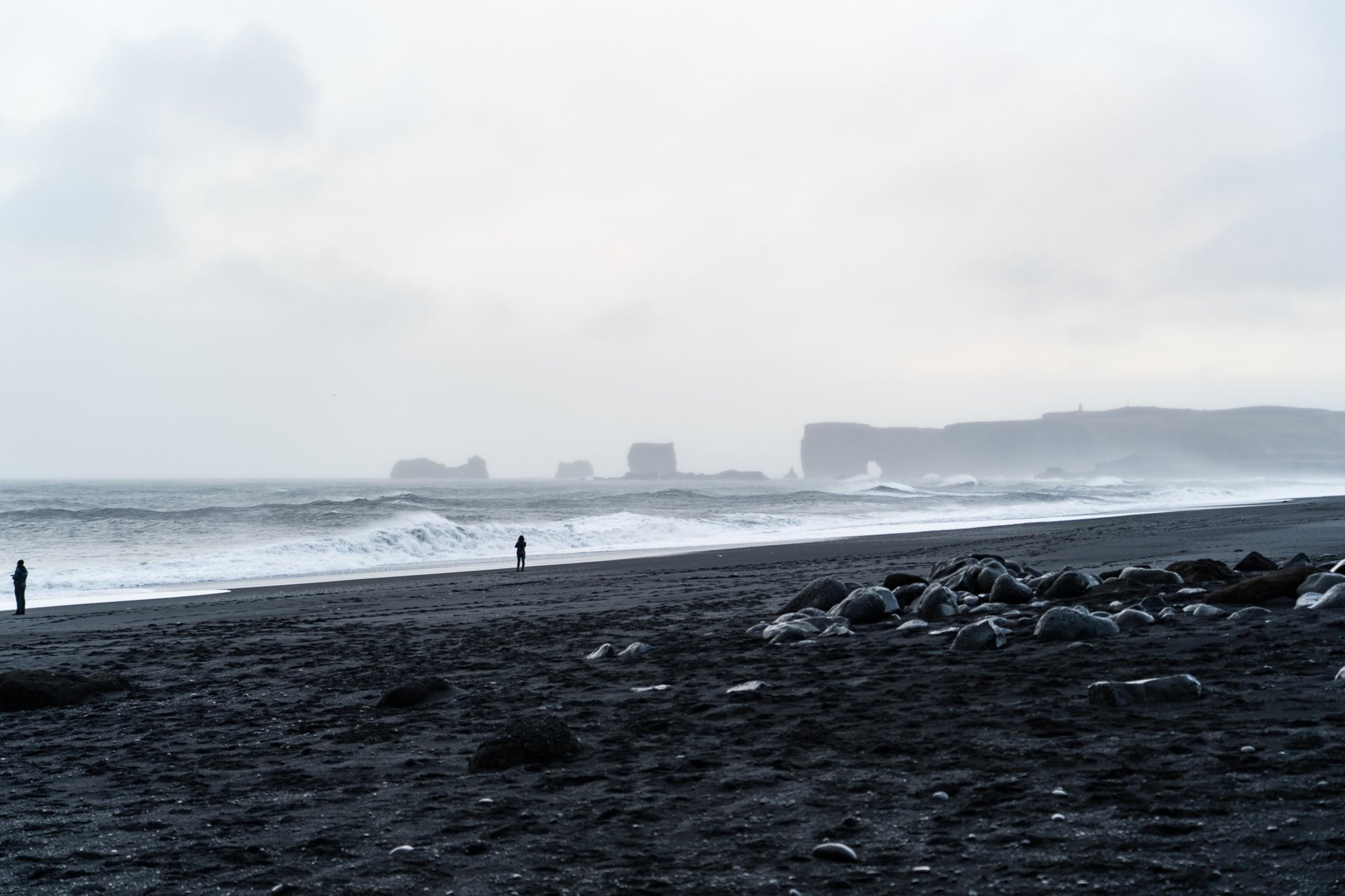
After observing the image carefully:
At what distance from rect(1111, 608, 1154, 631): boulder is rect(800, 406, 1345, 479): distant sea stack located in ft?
532

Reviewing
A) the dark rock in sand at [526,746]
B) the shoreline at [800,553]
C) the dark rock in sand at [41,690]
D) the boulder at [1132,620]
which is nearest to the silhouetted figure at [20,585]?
the shoreline at [800,553]

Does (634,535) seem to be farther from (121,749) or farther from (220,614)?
(121,749)

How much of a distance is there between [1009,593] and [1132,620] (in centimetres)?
244

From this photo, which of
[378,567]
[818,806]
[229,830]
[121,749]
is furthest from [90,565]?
[818,806]

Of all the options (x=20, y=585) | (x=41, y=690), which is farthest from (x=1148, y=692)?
(x=20, y=585)

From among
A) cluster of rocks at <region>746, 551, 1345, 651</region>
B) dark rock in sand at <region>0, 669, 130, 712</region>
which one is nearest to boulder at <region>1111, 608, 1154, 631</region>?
cluster of rocks at <region>746, 551, 1345, 651</region>

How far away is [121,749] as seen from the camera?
6367 mm

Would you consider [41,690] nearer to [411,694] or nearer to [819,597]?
[411,694]

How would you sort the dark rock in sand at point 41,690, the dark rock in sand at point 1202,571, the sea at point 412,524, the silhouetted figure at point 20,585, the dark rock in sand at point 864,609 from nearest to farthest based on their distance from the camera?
1. the dark rock in sand at point 41,690
2. the dark rock in sand at point 864,609
3. the dark rock in sand at point 1202,571
4. the silhouetted figure at point 20,585
5. the sea at point 412,524

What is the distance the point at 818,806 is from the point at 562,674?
4.38m

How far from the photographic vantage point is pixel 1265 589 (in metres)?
9.35

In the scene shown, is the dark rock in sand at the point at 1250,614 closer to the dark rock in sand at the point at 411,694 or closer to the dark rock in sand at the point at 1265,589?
the dark rock in sand at the point at 1265,589

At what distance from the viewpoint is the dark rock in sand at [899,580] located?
12.8 m

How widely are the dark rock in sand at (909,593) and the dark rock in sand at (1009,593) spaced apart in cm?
81
